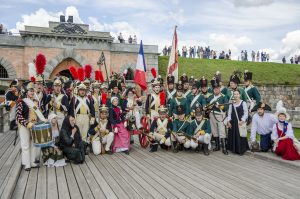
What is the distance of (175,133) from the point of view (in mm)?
8859

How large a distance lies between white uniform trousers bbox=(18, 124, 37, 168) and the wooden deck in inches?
8.9

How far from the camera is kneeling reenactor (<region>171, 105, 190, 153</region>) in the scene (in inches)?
346

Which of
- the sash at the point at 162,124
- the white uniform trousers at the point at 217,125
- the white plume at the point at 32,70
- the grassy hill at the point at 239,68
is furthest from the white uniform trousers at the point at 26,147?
the grassy hill at the point at 239,68

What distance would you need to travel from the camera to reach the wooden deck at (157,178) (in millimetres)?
5227

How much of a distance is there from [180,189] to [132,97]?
531cm

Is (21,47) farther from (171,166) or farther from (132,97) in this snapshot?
(171,166)

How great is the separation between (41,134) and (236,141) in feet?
17.0

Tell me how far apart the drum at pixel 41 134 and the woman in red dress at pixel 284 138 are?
5.67m

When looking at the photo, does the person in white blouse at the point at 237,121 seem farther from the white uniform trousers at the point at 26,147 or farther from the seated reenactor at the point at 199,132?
the white uniform trousers at the point at 26,147

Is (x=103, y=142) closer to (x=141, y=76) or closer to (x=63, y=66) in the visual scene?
(x=141, y=76)

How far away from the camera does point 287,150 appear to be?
24.8 ft

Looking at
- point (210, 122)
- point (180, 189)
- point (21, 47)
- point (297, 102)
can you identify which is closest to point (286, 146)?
point (210, 122)

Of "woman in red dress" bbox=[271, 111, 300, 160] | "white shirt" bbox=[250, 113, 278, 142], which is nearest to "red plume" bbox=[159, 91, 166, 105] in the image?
"white shirt" bbox=[250, 113, 278, 142]

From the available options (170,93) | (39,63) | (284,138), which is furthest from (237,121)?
(39,63)
